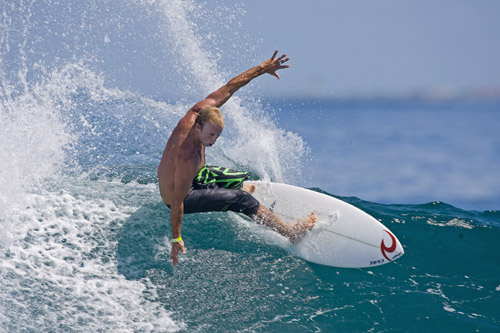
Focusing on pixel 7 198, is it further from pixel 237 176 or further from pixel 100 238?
pixel 237 176

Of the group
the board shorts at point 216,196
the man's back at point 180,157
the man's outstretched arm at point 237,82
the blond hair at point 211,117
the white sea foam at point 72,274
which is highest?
the man's outstretched arm at point 237,82

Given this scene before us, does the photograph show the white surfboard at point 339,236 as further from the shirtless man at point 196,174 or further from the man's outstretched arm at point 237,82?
the man's outstretched arm at point 237,82

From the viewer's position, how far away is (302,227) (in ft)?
17.9

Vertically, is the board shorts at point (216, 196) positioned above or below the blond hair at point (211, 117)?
below

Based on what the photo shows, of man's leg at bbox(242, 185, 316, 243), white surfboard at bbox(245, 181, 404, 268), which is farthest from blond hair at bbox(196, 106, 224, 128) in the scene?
white surfboard at bbox(245, 181, 404, 268)

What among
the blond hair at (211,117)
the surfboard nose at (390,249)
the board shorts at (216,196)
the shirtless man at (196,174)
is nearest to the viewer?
the blond hair at (211,117)

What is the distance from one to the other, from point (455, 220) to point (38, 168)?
5.55 meters

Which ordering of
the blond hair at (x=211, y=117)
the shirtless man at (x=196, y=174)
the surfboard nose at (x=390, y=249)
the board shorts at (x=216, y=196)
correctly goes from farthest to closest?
1. the surfboard nose at (x=390, y=249)
2. the board shorts at (x=216, y=196)
3. the shirtless man at (x=196, y=174)
4. the blond hair at (x=211, y=117)

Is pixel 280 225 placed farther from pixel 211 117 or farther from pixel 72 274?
pixel 72 274

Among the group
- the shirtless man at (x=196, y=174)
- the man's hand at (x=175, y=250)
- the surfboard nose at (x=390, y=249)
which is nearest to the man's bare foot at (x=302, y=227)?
the shirtless man at (x=196, y=174)

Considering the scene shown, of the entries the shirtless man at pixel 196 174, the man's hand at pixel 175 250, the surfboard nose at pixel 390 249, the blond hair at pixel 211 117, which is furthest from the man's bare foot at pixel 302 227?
the blond hair at pixel 211 117

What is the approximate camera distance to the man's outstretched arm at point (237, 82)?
513 cm

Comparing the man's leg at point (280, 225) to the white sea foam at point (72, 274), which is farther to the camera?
the man's leg at point (280, 225)

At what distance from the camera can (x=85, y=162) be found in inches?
278
